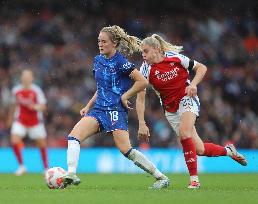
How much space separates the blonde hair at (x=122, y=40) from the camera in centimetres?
991

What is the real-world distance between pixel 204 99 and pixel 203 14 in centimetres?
450

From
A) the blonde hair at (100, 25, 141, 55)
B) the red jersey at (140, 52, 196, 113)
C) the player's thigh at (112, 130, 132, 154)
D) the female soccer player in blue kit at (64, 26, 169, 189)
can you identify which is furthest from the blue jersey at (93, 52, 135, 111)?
the red jersey at (140, 52, 196, 113)

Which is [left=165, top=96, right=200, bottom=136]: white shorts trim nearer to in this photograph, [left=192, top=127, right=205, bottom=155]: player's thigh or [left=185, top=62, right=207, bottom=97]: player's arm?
[left=192, top=127, right=205, bottom=155]: player's thigh

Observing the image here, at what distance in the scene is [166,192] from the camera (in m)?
9.16

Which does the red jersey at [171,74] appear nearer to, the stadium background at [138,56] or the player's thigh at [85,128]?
the player's thigh at [85,128]

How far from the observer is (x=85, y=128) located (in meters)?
9.72

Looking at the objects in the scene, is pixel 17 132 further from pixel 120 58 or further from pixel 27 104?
pixel 120 58

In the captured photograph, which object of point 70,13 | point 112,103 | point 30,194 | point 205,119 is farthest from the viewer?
point 70,13

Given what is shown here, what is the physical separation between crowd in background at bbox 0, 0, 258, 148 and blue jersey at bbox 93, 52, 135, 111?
9553 mm

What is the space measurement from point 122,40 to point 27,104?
693cm

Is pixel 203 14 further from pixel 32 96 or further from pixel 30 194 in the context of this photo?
pixel 30 194

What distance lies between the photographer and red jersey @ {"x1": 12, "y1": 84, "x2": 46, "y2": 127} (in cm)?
1659

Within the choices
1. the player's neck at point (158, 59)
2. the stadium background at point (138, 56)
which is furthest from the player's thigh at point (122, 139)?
the stadium background at point (138, 56)

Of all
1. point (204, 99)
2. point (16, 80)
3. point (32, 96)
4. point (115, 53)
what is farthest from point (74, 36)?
point (115, 53)
